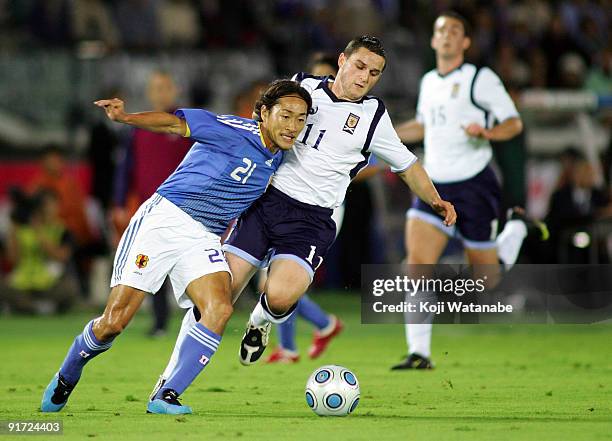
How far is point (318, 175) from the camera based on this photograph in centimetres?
812

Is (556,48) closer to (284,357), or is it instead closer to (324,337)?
(324,337)

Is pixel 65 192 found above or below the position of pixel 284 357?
below

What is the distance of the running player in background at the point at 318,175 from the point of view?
8047mm

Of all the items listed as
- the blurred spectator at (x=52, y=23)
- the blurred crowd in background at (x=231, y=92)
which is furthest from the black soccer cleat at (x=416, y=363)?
the blurred spectator at (x=52, y=23)

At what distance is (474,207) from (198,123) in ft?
11.3

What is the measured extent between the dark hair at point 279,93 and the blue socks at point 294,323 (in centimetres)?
311

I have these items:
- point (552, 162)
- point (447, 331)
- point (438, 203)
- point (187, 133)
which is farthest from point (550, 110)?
point (187, 133)

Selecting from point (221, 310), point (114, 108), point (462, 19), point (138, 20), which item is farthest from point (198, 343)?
point (138, 20)

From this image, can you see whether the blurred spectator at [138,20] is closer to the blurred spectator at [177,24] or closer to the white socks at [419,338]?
the blurred spectator at [177,24]

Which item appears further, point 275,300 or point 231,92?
point 231,92

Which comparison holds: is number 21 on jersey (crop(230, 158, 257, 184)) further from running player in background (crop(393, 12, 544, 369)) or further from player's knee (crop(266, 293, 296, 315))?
running player in background (crop(393, 12, 544, 369))

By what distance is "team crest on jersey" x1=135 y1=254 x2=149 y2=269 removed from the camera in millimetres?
7254

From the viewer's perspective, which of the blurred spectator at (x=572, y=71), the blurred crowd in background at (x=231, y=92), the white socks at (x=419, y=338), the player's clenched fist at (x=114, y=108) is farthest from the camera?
the blurred spectator at (x=572, y=71)

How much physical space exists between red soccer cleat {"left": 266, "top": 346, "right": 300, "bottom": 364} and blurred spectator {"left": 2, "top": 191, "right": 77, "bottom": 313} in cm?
613
